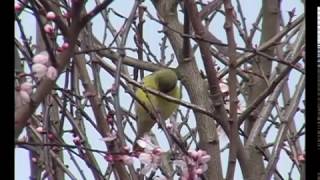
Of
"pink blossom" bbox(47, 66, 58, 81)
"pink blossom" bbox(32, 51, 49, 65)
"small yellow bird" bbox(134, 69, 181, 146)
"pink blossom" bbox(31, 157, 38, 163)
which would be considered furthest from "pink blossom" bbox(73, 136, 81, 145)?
"pink blossom" bbox(47, 66, 58, 81)

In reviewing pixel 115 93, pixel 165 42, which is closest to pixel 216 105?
pixel 115 93

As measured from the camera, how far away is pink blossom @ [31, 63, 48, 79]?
39.1 inches

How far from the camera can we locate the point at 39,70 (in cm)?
101

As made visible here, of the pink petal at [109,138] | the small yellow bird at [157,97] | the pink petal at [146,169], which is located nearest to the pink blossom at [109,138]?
the pink petal at [109,138]

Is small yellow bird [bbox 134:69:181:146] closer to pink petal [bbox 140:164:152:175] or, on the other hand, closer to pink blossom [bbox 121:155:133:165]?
pink petal [bbox 140:164:152:175]

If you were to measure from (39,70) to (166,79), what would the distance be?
0.92 m

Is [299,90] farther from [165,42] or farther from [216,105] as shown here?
[165,42]

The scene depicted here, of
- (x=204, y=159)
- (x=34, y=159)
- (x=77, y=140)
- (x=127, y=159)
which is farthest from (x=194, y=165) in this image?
(x=34, y=159)

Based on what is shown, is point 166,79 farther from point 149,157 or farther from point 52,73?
point 52,73

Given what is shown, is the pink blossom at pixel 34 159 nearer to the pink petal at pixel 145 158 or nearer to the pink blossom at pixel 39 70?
the pink petal at pixel 145 158

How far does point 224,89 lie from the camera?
78.7 inches

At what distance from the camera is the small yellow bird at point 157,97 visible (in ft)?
6.07

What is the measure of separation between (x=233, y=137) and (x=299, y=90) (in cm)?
29

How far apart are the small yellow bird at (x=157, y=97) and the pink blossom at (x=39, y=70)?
0.80 metres
